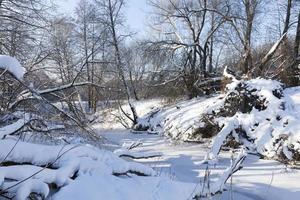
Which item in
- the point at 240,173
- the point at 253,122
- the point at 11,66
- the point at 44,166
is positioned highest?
the point at 11,66

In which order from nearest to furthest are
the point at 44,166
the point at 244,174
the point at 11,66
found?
1. the point at 44,166
2. the point at 11,66
3. the point at 244,174

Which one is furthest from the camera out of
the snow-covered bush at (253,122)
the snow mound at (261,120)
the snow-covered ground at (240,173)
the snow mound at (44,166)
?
the snow-covered bush at (253,122)

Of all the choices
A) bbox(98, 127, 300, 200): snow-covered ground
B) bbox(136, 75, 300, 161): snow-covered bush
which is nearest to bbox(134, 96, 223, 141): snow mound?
bbox(136, 75, 300, 161): snow-covered bush

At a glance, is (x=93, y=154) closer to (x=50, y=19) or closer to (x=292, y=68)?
(x=50, y=19)

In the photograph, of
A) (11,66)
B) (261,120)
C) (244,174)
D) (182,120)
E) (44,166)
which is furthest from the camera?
(182,120)

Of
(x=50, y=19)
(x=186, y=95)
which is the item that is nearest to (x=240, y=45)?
(x=186, y=95)

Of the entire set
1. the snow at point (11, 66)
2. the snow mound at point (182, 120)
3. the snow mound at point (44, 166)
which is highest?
the snow at point (11, 66)

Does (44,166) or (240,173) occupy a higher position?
(44,166)

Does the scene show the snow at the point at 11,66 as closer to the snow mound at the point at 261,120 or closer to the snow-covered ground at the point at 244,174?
the snow-covered ground at the point at 244,174

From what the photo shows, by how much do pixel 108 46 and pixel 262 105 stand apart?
39.9 ft

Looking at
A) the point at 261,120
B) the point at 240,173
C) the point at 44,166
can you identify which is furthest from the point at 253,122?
the point at 44,166

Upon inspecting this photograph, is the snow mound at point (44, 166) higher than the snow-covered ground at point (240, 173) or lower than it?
higher

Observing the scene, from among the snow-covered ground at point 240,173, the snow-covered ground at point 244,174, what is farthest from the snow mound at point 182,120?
the snow-covered ground at point 244,174

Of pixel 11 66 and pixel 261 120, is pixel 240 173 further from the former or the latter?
pixel 11 66
